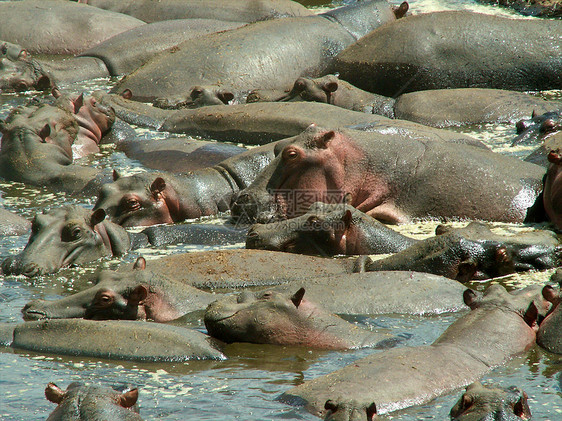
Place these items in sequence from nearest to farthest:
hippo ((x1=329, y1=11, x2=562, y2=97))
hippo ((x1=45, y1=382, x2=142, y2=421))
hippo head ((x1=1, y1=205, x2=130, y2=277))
→ 1. hippo ((x1=45, y1=382, x2=142, y2=421))
2. hippo head ((x1=1, y1=205, x2=130, y2=277))
3. hippo ((x1=329, y1=11, x2=562, y2=97))

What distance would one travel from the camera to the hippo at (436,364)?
13.1 ft

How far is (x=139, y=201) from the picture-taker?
290 inches

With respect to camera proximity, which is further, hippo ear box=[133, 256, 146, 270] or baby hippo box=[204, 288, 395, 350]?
hippo ear box=[133, 256, 146, 270]

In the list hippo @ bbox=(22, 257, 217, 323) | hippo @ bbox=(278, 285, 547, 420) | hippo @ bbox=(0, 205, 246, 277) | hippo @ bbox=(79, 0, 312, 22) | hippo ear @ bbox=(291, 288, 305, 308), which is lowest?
hippo @ bbox=(0, 205, 246, 277)

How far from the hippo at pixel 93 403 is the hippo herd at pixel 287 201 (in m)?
0.01

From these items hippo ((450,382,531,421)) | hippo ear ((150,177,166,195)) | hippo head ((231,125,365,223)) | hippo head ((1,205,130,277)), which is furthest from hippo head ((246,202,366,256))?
hippo ((450,382,531,421))

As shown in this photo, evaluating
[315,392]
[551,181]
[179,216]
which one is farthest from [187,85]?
[315,392]

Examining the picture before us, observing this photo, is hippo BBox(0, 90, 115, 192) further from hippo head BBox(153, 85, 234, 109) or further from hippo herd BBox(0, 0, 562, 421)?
hippo head BBox(153, 85, 234, 109)

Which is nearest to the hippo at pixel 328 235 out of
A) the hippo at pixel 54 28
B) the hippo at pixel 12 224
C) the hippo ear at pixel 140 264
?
the hippo ear at pixel 140 264

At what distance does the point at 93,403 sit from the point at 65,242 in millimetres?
3017

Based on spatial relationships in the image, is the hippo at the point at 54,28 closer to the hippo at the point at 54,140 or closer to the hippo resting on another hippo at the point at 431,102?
the hippo at the point at 54,140

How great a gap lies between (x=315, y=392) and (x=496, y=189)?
3567 mm

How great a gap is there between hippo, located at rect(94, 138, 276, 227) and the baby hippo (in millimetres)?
2666

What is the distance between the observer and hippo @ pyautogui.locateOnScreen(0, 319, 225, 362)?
469cm
